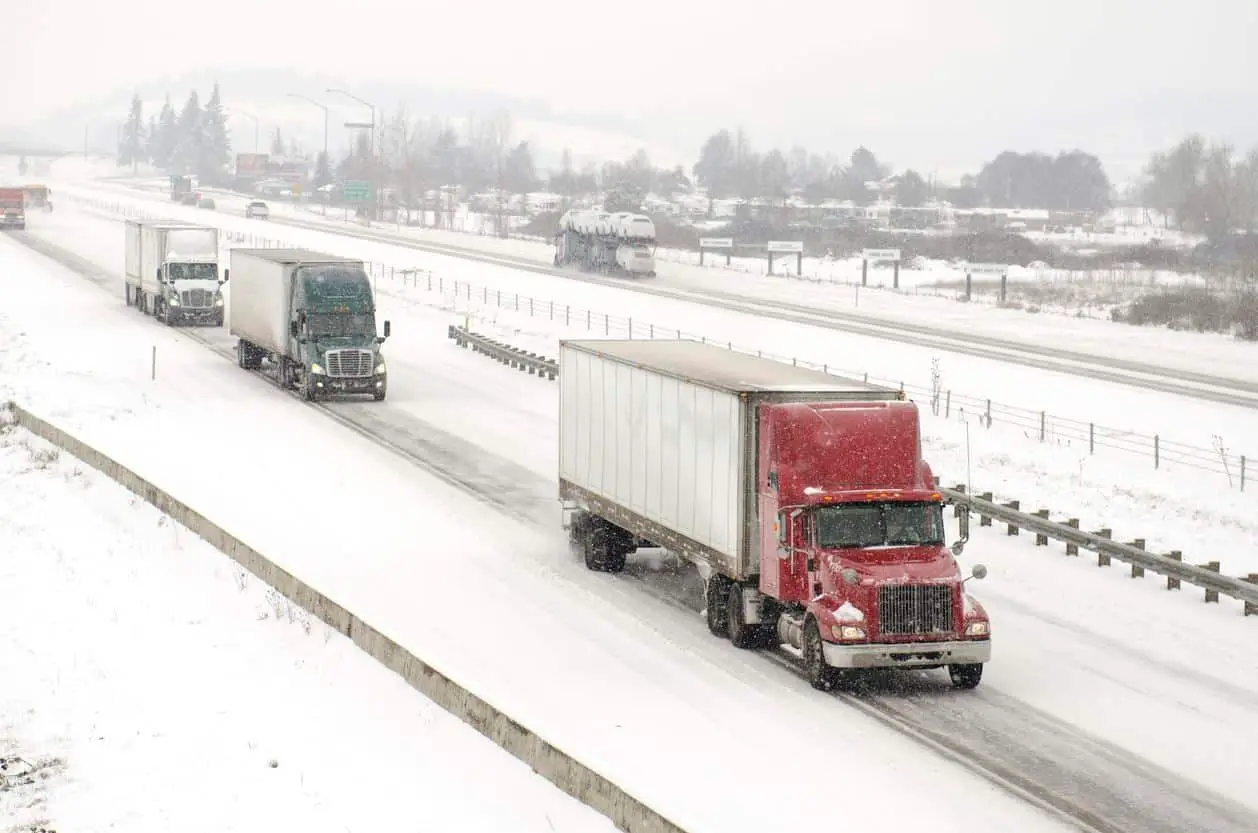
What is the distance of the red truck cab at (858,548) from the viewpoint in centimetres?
1889

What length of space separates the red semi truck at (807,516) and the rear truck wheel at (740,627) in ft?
0.07

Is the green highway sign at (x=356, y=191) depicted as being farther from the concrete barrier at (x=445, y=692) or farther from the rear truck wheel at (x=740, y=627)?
the rear truck wheel at (x=740, y=627)

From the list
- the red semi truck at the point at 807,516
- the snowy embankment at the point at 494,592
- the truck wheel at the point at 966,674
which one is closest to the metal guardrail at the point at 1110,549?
the red semi truck at the point at 807,516

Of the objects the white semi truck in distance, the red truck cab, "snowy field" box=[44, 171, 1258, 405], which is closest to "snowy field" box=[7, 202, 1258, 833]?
the red truck cab

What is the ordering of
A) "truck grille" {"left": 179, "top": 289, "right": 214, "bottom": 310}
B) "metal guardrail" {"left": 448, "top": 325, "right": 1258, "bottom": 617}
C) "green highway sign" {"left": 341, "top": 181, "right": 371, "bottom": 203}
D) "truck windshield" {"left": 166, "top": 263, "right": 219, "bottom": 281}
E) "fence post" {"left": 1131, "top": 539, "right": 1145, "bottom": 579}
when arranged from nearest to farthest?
"metal guardrail" {"left": 448, "top": 325, "right": 1258, "bottom": 617}
"fence post" {"left": 1131, "top": 539, "right": 1145, "bottom": 579}
"truck grille" {"left": 179, "top": 289, "right": 214, "bottom": 310}
"truck windshield" {"left": 166, "top": 263, "right": 219, "bottom": 281}
"green highway sign" {"left": 341, "top": 181, "right": 371, "bottom": 203}

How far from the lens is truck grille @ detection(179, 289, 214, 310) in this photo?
60.9 meters

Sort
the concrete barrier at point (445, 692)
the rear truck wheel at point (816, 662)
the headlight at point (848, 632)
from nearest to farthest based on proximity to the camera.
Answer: the concrete barrier at point (445, 692) → the headlight at point (848, 632) → the rear truck wheel at point (816, 662)

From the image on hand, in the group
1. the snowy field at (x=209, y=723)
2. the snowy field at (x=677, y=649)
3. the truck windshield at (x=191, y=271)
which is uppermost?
the truck windshield at (x=191, y=271)

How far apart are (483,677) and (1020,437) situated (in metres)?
23.5

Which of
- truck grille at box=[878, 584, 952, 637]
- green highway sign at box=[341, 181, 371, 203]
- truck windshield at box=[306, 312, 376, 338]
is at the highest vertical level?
green highway sign at box=[341, 181, 371, 203]

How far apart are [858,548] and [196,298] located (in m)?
45.8

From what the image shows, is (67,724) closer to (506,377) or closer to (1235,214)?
(506,377)

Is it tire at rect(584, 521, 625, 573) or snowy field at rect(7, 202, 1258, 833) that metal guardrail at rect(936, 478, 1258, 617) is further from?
tire at rect(584, 521, 625, 573)

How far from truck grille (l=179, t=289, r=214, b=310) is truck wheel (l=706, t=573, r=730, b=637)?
43.0 meters
